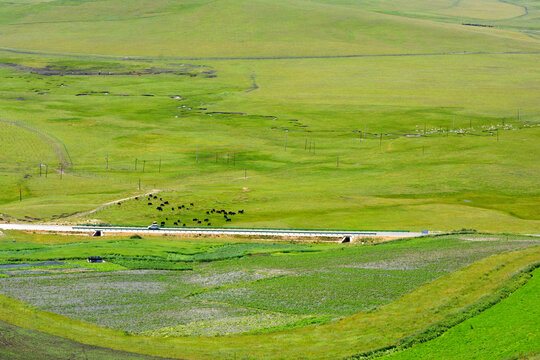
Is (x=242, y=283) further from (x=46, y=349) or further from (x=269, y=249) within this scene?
(x=46, y=349)

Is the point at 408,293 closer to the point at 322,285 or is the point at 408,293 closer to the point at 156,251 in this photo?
the point at 322,285

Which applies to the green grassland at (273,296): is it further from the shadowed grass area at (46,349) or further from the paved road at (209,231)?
the paved road at (209,231)

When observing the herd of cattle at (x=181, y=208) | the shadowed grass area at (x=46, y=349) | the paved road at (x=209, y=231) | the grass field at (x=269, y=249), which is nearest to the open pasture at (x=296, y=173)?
the grass field at (x=269, y=249)

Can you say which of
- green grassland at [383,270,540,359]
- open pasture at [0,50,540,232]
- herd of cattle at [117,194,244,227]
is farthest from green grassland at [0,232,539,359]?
open pasture at [0,50,540,232]

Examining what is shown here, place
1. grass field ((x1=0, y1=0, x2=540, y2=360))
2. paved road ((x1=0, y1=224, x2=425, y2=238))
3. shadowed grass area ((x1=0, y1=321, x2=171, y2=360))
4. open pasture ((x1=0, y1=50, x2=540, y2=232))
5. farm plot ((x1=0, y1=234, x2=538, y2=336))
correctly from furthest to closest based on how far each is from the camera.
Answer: open pasture ((x1=0, y1=50, x2=540, y2=232))
paved road ((x1=0, y1=224, x2=425, y2=238))
farm plot ((x1=0, y1=234, x2=538, y2=336))
grass field ((x1=0, y1=0, x2=540, y2=360))
shadowed grass area ((x1=0, y1=321, x2=171, y2=360))

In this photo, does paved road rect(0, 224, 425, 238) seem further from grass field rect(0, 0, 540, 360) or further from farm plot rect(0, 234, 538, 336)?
farm plot rect(0, 234, 538, 336)

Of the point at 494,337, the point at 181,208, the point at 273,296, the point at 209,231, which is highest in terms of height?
the point at 494,337

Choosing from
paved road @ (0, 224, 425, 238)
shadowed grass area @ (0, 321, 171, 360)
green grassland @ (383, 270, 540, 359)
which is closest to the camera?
green grassland @ (383, 270, 540, 359)

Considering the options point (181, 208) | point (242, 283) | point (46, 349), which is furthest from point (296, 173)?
point (46, 349)
